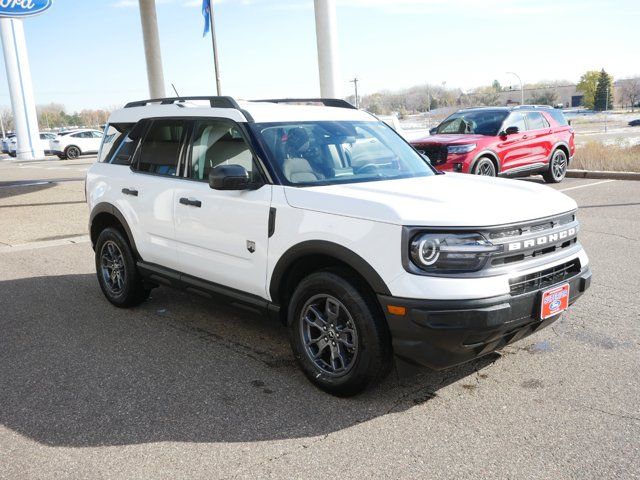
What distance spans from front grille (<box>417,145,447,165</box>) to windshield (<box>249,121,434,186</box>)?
739 centimetres

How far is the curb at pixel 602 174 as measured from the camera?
594 inches

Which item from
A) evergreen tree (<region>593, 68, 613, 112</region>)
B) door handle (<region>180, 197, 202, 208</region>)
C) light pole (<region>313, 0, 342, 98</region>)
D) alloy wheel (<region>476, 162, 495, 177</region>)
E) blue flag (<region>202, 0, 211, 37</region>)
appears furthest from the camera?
evergreen tree (<region>593, 68, 613, 112</region>)

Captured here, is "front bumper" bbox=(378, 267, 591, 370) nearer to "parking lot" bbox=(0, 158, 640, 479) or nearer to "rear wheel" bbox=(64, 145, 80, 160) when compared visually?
"parking lot" bbox=(0, 158, 640, 479)

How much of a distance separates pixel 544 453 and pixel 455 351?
0.69m

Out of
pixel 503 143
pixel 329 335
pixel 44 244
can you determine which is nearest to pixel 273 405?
pixel 329 335

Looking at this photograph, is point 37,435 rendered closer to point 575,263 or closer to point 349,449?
point 349,449

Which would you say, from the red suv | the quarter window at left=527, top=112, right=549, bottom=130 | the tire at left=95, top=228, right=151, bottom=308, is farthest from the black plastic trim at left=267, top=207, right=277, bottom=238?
the quarter window at left=527, top=112, right=549, bottom=130

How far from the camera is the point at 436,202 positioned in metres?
3.73

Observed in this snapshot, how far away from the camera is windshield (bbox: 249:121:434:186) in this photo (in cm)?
439

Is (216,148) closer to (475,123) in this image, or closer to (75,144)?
Result: (475,123)

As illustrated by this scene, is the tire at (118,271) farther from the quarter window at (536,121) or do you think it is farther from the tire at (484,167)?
the quarter window at (536,121)

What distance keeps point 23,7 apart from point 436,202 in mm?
24769

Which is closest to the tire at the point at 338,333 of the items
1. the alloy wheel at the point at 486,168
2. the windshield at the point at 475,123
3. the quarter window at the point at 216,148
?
the quarter window at the point at 216,148

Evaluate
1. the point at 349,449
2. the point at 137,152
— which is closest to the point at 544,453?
the point at 349,449
